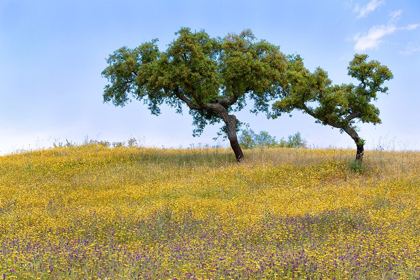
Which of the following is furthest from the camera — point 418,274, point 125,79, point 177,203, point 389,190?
point 125,79

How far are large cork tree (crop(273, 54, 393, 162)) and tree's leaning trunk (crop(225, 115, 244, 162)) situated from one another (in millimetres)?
3678

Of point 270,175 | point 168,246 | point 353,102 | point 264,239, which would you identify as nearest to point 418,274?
point 264,239

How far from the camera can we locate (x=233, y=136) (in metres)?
25.1

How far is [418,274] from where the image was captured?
6691 millimetres

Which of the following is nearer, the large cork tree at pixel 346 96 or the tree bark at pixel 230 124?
the large cork tree at pixel 346 96

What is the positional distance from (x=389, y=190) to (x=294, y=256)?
10.7 meters

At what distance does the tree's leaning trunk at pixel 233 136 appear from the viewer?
2491 cm

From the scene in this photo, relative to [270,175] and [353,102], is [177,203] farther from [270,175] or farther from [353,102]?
[353,102]

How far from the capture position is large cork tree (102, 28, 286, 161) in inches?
910

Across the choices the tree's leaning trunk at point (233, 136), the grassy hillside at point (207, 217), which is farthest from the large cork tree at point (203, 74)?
the grassy hillside at point (207, 217)

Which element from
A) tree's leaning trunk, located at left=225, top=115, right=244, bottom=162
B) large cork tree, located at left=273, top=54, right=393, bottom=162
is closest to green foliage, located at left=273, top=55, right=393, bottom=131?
large cork tree, located at left=273, top=54, right=393, bottom=162

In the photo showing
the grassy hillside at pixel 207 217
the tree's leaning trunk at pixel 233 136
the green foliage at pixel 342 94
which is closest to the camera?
A: the grassy hillside at pixel 207 217

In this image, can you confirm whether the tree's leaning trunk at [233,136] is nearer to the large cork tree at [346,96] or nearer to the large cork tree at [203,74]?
the large cork tree at [203,74]

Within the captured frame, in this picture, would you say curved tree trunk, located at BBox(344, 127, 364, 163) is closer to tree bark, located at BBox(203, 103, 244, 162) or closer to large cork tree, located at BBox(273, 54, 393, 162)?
large cork tree, located at BBox(273, 54, 393, 162)
